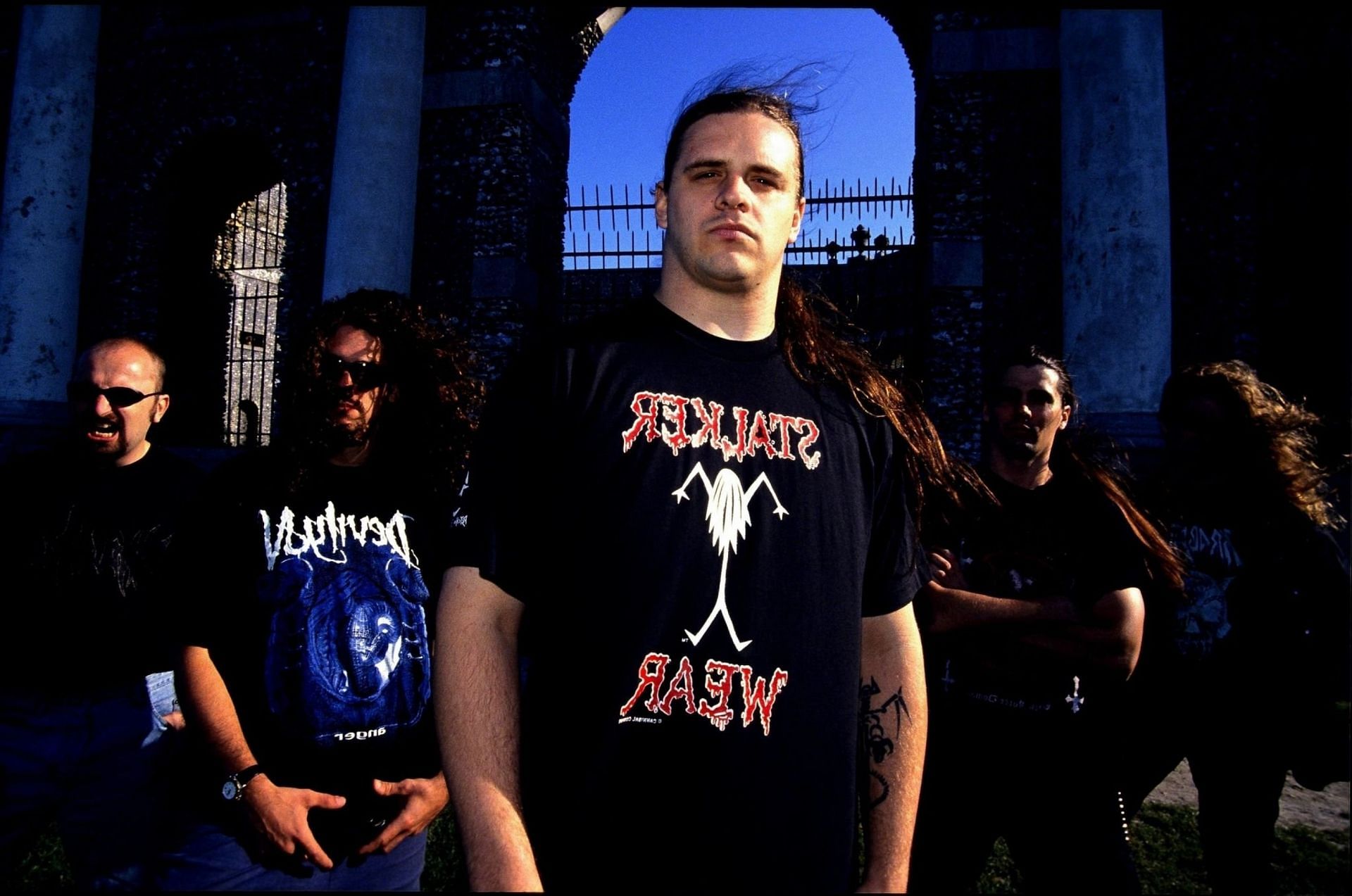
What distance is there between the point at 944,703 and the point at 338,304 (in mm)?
2497

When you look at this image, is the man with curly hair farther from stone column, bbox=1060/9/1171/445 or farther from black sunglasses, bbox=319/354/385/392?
stone column, bbox=1060/9/1171/445

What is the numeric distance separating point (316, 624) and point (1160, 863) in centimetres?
416

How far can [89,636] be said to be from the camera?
288cm

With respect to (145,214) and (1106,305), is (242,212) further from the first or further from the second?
(1106,305)

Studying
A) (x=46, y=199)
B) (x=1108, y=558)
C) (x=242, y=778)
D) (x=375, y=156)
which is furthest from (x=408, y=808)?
(x=46, y=199)

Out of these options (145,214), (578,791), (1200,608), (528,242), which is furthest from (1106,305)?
(145,214)

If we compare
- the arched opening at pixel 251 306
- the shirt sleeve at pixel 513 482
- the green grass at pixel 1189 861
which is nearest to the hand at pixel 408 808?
the shirt sleeve at pixel 513 482

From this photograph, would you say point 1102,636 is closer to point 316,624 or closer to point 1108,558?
point 1108,558

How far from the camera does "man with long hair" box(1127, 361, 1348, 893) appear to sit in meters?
3.02

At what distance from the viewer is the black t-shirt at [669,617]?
1.46 meters

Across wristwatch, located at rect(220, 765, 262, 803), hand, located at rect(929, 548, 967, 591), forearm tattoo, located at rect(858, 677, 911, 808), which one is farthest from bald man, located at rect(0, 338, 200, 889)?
hand, located at rect(929, 548, 967, 591)

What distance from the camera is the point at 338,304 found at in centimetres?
279

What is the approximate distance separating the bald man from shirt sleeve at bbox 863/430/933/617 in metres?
2.22

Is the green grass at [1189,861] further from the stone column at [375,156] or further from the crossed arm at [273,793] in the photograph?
the stone column at [375,156]
